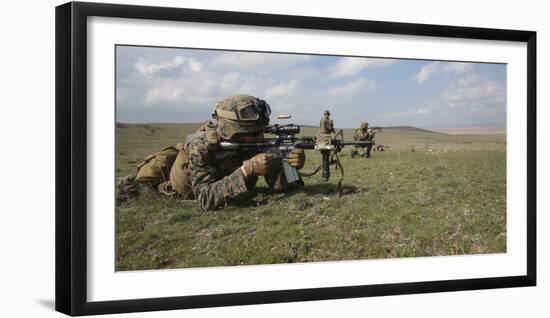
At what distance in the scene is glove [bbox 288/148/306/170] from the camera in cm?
813

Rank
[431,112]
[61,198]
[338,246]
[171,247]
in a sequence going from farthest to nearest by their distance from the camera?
[431,112] < [338,246] < [171,247] < [61,198]

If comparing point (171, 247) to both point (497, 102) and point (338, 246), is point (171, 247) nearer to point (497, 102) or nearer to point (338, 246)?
point (338, 246)

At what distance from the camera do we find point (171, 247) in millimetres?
→ 7512

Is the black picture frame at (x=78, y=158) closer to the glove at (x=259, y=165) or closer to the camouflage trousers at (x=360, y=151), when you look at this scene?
the glove at (x=259, y=165)

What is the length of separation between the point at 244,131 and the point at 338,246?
184 cm

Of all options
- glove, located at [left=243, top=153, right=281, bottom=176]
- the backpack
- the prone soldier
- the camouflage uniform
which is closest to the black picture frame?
the backpack

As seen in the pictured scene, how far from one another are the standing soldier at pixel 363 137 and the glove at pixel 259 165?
3.55ft

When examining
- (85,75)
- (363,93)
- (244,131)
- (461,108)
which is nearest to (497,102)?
(461,108)

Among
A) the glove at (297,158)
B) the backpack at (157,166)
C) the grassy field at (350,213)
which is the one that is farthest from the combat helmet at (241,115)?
the backpack at (157,166)

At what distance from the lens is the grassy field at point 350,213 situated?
7473mm

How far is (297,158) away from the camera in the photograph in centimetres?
816

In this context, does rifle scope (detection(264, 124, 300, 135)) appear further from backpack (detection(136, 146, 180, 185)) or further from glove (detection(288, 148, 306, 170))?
backpack (detection(136, 146, 180, 185))

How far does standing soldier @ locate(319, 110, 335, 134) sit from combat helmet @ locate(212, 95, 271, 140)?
2.29ft

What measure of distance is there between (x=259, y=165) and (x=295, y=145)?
1.77 feet
